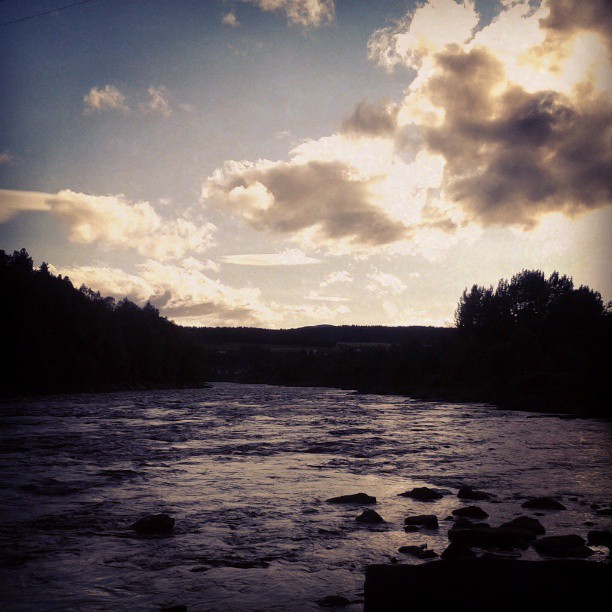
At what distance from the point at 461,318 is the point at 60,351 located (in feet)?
253

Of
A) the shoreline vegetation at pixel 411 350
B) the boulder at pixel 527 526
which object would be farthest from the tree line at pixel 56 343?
the boulder at pixel 527 526

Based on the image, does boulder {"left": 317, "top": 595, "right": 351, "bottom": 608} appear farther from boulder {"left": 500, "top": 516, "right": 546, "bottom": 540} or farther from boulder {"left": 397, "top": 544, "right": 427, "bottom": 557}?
boulder {"left": 500, "top": 516, "right": 546, "bottom": 540}

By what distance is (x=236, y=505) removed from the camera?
12016 mm

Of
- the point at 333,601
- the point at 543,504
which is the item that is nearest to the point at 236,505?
the point at 333,601

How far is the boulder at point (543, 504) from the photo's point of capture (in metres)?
11.7

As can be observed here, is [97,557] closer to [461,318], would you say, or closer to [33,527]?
[33,527]

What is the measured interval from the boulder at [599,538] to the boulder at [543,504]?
270cm

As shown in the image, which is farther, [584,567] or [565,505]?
[565,505]

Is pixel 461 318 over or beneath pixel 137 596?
over

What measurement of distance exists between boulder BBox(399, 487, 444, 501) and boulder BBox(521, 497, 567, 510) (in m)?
2.01

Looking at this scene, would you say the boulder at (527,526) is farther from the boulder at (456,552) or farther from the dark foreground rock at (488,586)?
the dark foreground rock at (488,586)

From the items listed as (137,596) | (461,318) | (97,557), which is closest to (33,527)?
(97,557)

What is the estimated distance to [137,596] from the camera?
679cm

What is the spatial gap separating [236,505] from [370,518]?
3.29m
